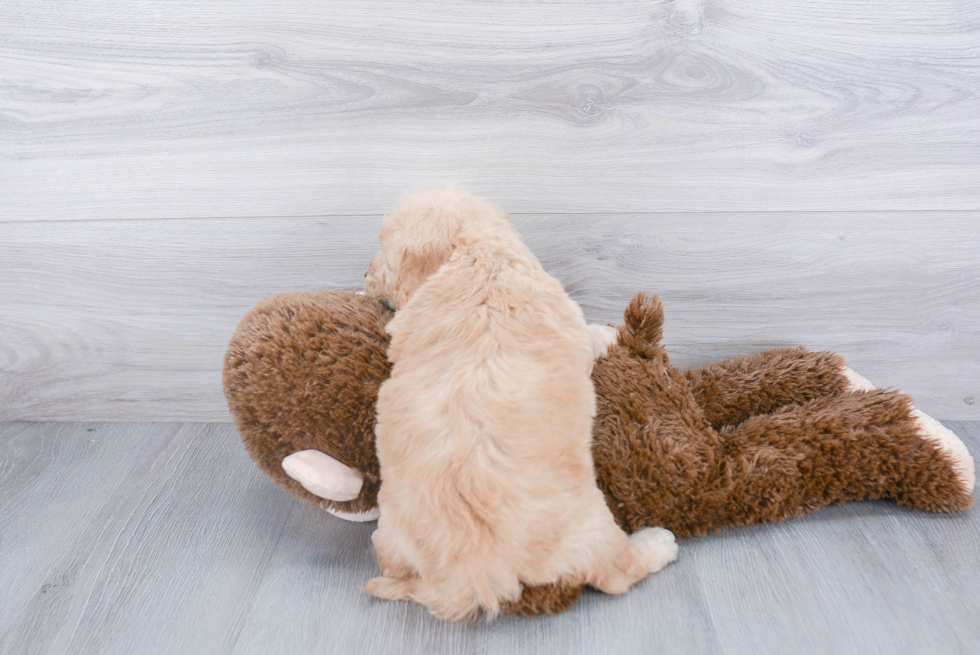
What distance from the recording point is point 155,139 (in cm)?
110

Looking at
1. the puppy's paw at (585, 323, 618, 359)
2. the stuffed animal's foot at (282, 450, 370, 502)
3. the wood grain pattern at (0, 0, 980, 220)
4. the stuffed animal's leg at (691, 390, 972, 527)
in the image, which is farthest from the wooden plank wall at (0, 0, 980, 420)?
the stuffed animal's foot at (282, 450, 370, 502)

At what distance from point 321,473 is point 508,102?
2.09 ft

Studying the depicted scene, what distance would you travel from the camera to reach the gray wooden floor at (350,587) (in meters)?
0.82

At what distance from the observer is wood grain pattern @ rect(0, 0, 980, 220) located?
1007 mm

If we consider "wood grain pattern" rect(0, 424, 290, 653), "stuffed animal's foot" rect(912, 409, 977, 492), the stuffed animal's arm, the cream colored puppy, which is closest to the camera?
the cream colored puppy

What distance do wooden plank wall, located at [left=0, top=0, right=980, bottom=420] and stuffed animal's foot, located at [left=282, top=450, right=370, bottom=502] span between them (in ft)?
1.19

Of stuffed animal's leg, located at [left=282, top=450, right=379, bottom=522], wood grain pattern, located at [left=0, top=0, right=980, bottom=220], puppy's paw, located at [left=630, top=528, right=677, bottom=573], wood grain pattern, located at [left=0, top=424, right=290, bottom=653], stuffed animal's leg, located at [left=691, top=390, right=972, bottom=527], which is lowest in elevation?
wood grain pattern, located at [left=0, top=424, right=290, bottom=653]

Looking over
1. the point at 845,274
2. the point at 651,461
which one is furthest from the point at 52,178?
the point at 845,274

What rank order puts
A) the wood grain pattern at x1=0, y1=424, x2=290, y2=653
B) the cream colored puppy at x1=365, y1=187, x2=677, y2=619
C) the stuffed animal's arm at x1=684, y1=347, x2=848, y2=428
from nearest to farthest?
the cream colored puppy at x1=365, y1=187, x2=677, y2=619, the wood grain pattern at x1=0, y1=424, x2=290, y2=653, the stuffed animal's arm at x1=684, y1=347, x2=848, y2=428

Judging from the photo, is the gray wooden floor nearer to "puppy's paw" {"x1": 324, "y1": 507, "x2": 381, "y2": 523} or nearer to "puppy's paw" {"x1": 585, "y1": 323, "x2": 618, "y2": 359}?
"puppy's paw" {"x1": 324, "y1": 507, "x2": 381, "y2": 523}

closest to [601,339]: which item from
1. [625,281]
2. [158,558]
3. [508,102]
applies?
[625,281]

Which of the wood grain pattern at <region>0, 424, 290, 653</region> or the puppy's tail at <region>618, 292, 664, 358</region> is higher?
the puppy's tail at <region>618, 292, 664, 358</region>

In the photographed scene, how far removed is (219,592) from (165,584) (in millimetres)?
89

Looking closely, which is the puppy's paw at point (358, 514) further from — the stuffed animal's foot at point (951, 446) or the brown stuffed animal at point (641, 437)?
the stuffed animal's foot at point (951, 446)
